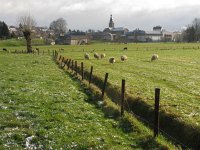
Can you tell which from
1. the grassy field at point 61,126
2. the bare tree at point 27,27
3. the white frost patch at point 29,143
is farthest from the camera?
the bare tree at point 27,27

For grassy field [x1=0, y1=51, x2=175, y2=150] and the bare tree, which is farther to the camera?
the bare tree

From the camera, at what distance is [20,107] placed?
21.2 m

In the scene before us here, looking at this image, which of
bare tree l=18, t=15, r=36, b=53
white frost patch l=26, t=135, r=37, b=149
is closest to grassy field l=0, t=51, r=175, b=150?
white frost patch l=26, t=135, r=37, b=149

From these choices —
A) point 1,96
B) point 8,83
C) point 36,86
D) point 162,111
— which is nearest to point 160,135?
→ point 162,111

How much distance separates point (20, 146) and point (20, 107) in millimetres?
7209

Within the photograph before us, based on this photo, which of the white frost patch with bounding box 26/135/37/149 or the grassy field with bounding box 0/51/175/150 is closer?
the white frost patch with bounding box 26/135/37/149

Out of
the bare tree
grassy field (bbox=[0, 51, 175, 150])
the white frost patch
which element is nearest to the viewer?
the white frost patch

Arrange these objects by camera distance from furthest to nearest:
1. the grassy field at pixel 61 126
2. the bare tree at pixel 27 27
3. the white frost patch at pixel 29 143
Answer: the bare tree at pixel 27 27 < the grassy field at pixel 61 126 < the white frost patch at pixel 29 143

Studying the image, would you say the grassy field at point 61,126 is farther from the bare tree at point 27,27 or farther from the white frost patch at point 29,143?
the bare tree at point 27,27

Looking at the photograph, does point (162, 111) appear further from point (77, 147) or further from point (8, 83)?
point (8, 83)

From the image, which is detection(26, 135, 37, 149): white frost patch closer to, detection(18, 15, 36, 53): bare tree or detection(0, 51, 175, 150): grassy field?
detection(0, 51, 175, 150): grassy field

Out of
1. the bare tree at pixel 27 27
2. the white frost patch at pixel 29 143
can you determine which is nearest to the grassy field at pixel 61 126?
the white frost patch at pixel 29 143

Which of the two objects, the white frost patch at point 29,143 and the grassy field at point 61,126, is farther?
the grassy field at point 61,126

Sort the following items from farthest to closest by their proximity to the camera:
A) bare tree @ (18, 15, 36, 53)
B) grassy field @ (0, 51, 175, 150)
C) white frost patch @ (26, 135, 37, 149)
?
bare tree @ (18, 15, 36, 53) < grassy field @ (0, 51, 175, 150) < white frost patch @ (26, 135, 37, 149)
